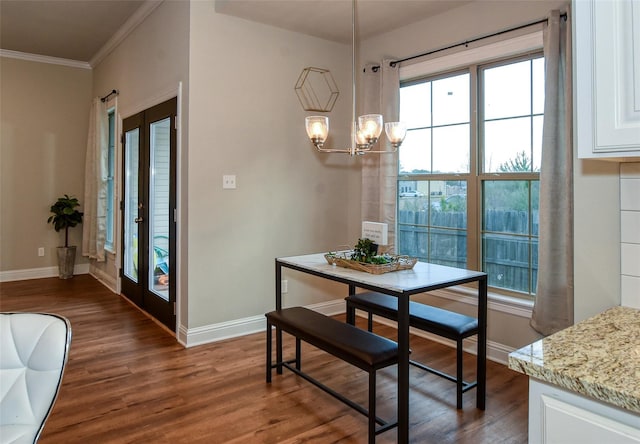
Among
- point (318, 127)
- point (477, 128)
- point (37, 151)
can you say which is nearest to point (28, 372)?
point (318, 127)

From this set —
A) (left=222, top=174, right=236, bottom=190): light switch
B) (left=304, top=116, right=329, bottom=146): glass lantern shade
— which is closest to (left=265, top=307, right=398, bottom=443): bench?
(left=304, top=116, right=329, bottom=146): glass lantern shade

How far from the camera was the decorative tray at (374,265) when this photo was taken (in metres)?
2.54

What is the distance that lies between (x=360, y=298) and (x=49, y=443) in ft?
6.37

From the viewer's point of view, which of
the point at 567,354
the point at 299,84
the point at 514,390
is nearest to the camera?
the point at 567,354

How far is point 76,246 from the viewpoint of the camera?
21.0 feet

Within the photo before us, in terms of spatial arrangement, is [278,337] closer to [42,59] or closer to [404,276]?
[404,276]

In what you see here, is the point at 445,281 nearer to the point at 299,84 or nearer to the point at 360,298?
the point at 360,298

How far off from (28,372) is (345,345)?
1373 mm

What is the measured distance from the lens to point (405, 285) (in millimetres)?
2227

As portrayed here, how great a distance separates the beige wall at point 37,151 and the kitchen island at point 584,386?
656 cm

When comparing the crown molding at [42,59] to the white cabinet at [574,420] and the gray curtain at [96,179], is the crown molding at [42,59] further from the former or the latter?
the white cabinet at [574,420]

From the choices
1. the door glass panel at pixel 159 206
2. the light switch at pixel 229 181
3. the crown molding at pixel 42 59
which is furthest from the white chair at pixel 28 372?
the crown molding at pixel 42 59

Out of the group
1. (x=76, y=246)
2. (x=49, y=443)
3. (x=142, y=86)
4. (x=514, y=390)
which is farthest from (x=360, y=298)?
(x=76, y=246)

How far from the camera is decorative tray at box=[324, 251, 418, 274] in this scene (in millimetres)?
2537
